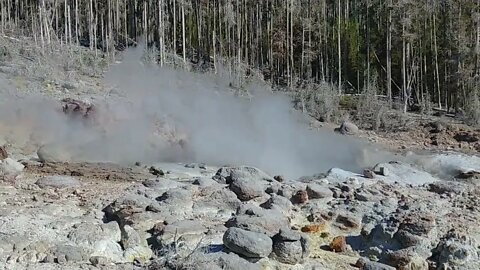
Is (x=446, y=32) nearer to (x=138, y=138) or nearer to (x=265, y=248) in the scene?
(x=138, y=138)

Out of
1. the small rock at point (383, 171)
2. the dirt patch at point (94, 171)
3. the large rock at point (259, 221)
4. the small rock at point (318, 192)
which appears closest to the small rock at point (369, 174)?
the small rock at point (383, 171)

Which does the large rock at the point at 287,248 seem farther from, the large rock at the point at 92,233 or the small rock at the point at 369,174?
→ the small rock at the point at 369,174

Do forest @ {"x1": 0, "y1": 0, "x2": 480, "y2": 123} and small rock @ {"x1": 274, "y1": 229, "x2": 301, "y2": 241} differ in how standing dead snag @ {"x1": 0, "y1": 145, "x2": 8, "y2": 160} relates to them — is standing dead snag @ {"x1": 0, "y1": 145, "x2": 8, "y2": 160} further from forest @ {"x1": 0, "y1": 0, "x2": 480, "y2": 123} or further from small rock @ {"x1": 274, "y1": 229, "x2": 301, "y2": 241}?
forest @ {"x1": 0, "y1": 0, "x2": 480, "y2": 123}

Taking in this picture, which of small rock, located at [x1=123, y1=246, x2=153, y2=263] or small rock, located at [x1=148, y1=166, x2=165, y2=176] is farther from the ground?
small rock, located at [x1=148, y1=166, x2=165, y2=176]

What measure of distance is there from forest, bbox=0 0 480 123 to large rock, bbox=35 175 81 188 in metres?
15.0

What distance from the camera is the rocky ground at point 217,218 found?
648 centimetres

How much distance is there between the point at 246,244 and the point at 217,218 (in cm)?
151

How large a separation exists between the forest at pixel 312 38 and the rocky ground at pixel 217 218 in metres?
13.0

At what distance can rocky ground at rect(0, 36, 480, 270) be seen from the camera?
6.48 meters

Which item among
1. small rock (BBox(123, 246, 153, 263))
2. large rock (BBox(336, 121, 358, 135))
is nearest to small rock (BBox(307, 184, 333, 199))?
small rock (BBox(123, 246, 153, 263))

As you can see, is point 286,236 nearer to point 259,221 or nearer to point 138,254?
point 259,221

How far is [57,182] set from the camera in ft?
27.5

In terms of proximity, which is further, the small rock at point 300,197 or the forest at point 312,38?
the forest at point 312,38

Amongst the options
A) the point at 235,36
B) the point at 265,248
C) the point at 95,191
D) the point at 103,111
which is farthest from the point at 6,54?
the point at 235,36
